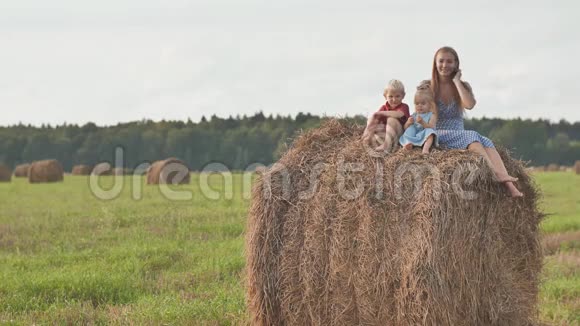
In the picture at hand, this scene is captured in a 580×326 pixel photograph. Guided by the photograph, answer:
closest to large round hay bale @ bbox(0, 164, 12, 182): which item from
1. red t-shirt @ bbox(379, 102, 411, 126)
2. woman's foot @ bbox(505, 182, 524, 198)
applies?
red t-shirt @ bbox(379, 102, 411, 126)

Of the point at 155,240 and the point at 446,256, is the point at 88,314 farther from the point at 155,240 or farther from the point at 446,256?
the point at 155,240

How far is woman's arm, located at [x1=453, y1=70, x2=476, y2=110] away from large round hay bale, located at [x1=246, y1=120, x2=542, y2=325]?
0.75 meters

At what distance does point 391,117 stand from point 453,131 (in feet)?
2.04

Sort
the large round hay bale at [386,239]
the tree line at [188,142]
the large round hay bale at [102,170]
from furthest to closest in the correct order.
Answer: the tree line at [188,142] < the large round hay bale at [102,170] < the large round hay bale at [386,239]

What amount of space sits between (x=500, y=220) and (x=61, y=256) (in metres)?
7.29

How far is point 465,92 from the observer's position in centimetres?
731

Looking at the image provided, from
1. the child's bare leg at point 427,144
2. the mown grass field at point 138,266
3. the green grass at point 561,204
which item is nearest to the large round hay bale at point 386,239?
the child's bare leg at point 427,144

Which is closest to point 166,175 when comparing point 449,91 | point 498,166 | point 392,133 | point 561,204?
point 561,204

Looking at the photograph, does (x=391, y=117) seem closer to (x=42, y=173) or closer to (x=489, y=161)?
(x=489, y=161)

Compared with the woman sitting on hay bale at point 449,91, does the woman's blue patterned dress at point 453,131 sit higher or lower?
lower

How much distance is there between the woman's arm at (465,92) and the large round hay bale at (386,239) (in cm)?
75

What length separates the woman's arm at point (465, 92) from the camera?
730 cm

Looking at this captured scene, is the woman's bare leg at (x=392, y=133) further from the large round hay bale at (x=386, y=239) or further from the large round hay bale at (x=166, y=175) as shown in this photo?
the large round hay bale at (x=166, y=175)

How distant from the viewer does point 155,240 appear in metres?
13.1
